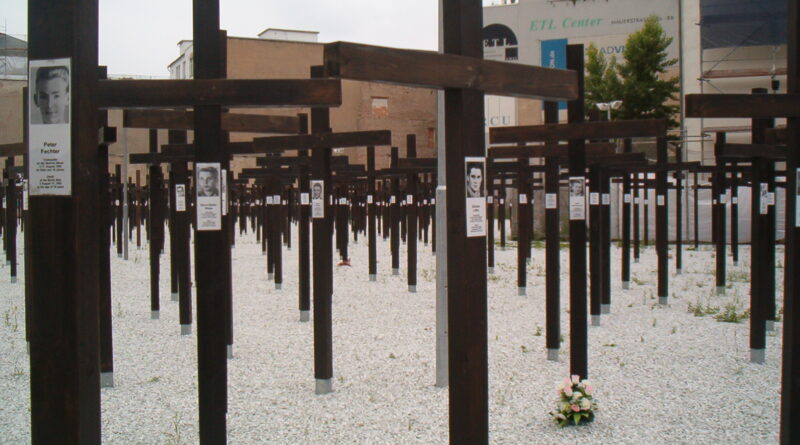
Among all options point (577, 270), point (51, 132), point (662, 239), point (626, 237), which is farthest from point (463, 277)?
point (626, 237)

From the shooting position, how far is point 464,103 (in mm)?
3477

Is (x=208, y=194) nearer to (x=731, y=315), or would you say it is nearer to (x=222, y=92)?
(x=222, y=92)

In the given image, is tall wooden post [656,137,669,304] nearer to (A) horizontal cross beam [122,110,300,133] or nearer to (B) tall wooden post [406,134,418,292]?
(B) tall wooden post [406,134,418,292]

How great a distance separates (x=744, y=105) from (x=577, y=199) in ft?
6.27

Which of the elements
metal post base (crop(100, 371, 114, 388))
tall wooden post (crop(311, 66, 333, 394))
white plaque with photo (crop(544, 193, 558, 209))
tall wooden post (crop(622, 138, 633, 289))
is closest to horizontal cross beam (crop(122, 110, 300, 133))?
tall wooden post (crop(311, 66, 333, 394))

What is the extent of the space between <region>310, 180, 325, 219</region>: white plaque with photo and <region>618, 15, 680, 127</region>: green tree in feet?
92.0

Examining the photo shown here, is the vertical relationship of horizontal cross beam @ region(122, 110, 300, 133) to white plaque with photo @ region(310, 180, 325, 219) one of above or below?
above

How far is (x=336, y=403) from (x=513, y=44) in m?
35.7

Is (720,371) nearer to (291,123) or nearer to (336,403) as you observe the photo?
(336,403)

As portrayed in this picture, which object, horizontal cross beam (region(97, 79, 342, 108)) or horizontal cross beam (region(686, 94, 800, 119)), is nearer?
horizontal cross beam (region(97, 79, 342, 108))

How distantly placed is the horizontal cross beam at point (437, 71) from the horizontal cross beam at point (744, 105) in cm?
71

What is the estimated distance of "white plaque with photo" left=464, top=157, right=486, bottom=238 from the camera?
3.50 metres

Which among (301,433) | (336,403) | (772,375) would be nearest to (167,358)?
(336,403)

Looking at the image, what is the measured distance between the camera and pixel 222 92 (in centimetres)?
384
